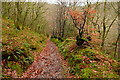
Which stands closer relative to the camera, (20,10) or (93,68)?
(93,68)

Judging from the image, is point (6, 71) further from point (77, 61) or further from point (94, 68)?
point (94, 68)

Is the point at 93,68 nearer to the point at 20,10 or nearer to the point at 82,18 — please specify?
the point at 82,18

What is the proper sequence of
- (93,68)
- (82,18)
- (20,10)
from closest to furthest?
1. (93,68)
2. (82,18)
3. (20,10)

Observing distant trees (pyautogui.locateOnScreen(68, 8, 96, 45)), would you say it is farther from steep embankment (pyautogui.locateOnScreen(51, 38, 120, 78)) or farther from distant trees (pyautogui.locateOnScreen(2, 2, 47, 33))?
distant trees (pyautogui.locateOnScreen(2, 2, 47, 33))

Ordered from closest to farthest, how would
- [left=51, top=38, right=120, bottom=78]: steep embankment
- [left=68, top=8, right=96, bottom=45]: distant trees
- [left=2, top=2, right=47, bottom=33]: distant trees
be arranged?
1. [left=51, top=38, right=120, bottom=78]: steep embankment
2. [left=68, top=8, right=96, bottom=45]: distant trees
3. [left=2, top=2, right=47, bottom=33]: distant trees

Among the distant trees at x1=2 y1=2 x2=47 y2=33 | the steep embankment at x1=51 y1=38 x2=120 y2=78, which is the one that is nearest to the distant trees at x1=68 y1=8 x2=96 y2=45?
the steep embankment at x1=51 y1=38 x2=120 y2=78

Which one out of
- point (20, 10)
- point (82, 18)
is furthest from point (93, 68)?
point (20, 10)

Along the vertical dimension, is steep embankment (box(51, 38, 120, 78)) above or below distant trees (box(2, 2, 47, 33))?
below

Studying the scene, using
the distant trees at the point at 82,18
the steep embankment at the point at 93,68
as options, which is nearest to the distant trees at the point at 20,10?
the distant trees at the point at 82,18

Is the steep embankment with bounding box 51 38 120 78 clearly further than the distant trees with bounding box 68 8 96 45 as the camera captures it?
No

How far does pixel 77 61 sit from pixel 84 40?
3.46 metres

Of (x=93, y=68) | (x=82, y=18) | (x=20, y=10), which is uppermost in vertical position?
(x=20, y=10)

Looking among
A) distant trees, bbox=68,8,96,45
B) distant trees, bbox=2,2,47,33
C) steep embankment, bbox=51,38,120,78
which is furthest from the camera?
distant trees, bbox=2,2,47,33

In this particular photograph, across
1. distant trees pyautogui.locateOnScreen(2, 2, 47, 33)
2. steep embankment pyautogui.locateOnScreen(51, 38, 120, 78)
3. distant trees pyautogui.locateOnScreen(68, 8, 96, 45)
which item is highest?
distant trees pyautogui.locateOnScreen(2, 2, 47, 33)
